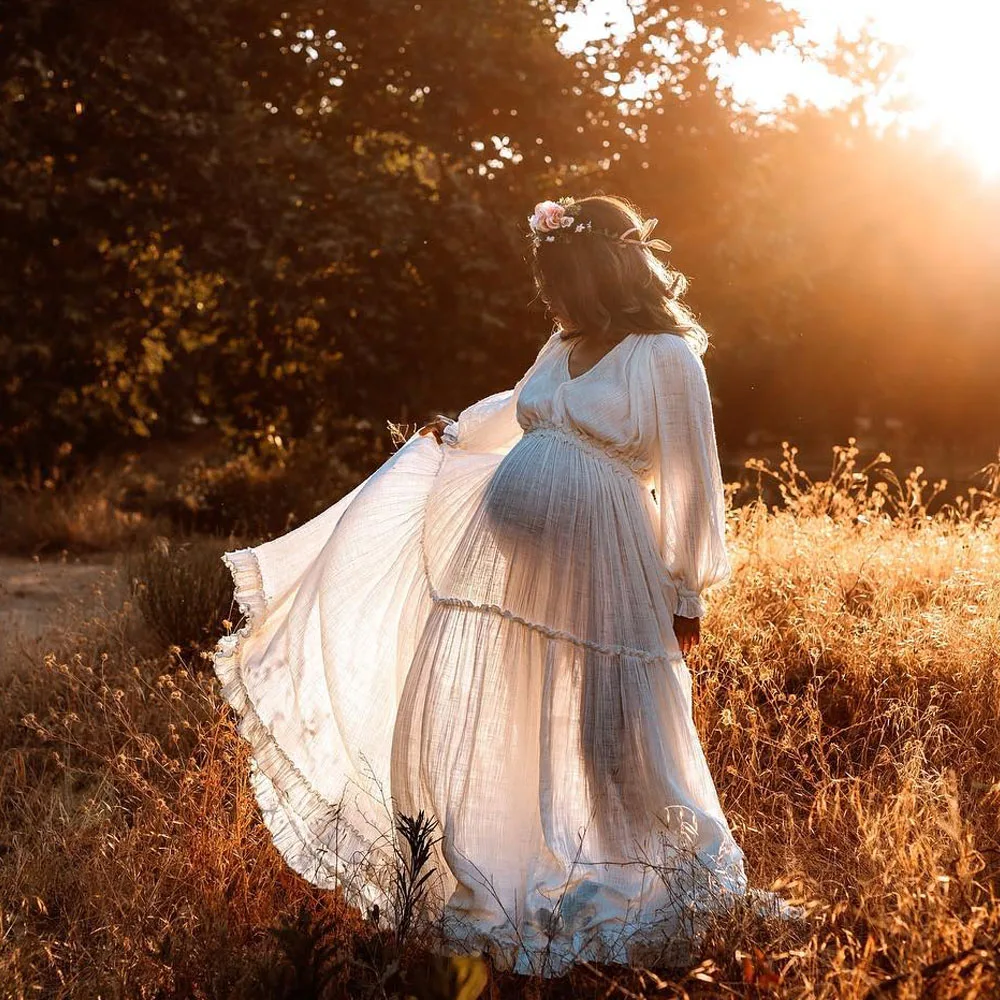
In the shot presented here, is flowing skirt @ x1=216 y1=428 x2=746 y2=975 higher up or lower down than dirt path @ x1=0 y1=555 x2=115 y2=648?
higher up

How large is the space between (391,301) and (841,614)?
6380 mm

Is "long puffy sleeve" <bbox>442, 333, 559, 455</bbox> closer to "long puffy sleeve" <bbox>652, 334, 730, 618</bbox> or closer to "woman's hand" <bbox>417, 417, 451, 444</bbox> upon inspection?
"woman's hand" <bbox>417, 417, 451, 444</bbox>

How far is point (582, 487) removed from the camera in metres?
3.36

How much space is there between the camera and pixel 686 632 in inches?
133

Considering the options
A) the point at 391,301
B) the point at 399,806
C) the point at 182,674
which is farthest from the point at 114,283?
the point at 399,806

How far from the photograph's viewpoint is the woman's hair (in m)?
3.37


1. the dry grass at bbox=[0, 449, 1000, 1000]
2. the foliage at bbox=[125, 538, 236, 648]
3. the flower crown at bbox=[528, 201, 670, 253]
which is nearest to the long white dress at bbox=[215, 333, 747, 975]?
the dry grass at bbox=[0, 449, 1000, 1000]

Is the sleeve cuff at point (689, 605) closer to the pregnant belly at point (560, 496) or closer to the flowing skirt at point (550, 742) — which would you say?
the flowing skirt at point (550, 742)

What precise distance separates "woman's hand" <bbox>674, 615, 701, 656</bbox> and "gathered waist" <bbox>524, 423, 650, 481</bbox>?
0.42 meters

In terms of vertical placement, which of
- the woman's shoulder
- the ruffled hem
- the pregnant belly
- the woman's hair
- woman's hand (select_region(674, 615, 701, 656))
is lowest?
the ruffled hem

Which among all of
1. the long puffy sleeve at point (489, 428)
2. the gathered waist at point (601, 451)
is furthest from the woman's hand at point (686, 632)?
the long puffy sleeve at point (489, 428)

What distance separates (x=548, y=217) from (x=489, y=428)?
28.5 inches

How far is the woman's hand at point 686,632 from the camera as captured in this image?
338 centimetres

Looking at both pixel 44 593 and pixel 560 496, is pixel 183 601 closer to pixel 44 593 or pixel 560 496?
pixel 44 593
